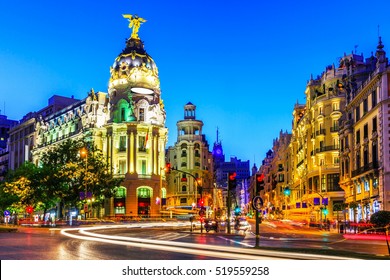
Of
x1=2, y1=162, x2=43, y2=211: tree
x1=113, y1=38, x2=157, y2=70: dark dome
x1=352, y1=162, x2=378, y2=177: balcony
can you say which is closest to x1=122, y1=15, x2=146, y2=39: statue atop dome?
x1=113, y1=38, x2=157, y2=70: dark dome

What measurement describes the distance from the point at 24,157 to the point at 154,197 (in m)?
54.9

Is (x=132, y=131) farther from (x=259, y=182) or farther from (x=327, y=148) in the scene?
(x=259, y=182)

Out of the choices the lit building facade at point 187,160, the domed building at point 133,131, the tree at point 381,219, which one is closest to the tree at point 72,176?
the domed building at point 133,131

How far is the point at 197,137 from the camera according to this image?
133625mm

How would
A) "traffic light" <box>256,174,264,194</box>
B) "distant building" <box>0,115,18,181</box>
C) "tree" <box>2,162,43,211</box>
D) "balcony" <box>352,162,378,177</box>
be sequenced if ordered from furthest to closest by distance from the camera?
"distant building" <box>0,115,18,181</box> → "tree" <box>2,162,43,211</box> → "balcony" <box>352,162,378,177</box> → "traffic light" <box>256,174,264,194</box>

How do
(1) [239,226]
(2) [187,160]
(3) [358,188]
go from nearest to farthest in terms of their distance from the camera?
1. (1) [239,226]
2. (3) [358,188]
3. (2) [187,160]

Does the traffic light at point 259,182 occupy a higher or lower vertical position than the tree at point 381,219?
higher

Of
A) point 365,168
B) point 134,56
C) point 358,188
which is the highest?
point 134,56

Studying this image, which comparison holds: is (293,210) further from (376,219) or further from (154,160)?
(376,219)

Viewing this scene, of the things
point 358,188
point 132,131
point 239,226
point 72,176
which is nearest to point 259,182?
point 239,226

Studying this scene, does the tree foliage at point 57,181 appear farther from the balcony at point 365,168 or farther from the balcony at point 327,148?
the balcony at point 365,168

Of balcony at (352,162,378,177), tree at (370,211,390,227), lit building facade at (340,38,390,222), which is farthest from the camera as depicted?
balcony at (352,162,378,177)

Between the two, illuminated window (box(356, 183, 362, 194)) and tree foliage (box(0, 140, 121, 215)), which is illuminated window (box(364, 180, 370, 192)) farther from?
tree foliage (box(0, 140, 121, 215))
